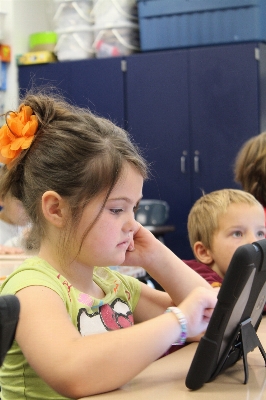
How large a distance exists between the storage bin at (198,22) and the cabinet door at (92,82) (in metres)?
0.32

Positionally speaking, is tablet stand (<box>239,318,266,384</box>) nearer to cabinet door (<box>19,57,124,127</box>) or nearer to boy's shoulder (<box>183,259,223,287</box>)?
boy's shoulder (<box>183,259,223,287</box>)

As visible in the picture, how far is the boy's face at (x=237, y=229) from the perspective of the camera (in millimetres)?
1779

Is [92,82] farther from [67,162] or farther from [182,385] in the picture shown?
[182,385]

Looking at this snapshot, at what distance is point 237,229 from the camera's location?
70.2 inches

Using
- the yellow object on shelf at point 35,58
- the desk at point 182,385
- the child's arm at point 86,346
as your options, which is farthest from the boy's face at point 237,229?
the yellow object on shelf at point 35,58

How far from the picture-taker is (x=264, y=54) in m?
4.85

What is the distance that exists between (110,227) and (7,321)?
0.50m

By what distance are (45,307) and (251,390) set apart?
1.12ft

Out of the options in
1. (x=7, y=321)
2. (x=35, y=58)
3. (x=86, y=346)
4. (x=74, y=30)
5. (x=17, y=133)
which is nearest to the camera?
(x=7, y=321)

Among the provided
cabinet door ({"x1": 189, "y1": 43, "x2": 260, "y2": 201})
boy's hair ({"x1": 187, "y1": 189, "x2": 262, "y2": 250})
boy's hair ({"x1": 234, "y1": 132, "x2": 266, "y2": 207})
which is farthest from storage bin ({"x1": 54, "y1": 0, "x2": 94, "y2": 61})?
boy's hair ({"x1": 187, "y1": 189, "x2": 262, "y2": 250})

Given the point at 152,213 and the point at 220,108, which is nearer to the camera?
the point at 152,213

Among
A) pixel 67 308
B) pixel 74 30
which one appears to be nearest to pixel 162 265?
pixel 67 308

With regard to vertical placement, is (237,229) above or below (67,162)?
below

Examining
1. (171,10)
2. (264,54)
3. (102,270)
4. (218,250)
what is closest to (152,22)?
(171,10)
